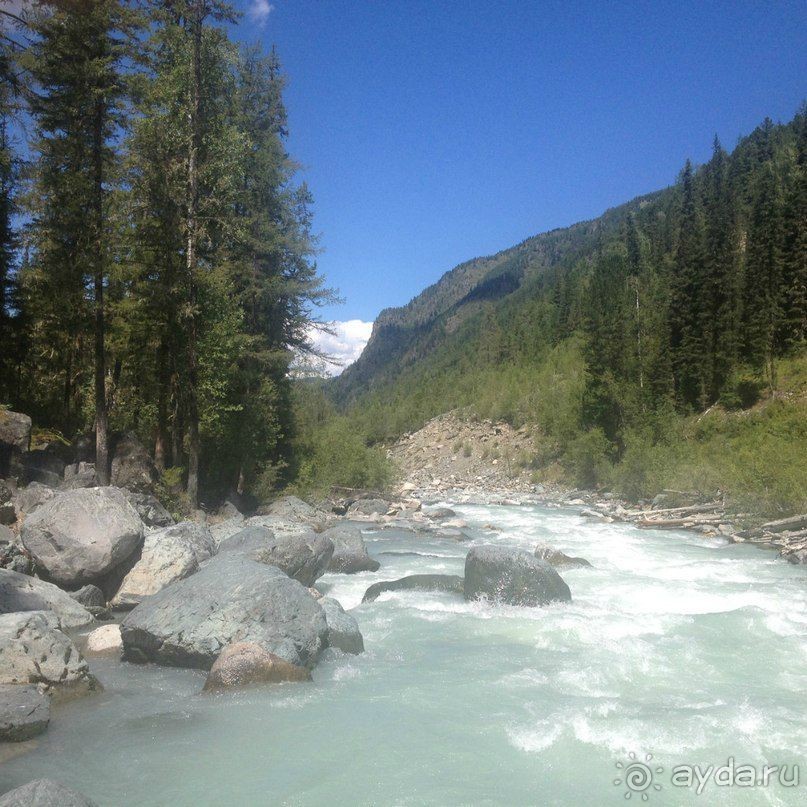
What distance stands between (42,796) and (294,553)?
22.9ft

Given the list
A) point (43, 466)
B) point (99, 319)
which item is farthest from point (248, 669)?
point (99, 319)

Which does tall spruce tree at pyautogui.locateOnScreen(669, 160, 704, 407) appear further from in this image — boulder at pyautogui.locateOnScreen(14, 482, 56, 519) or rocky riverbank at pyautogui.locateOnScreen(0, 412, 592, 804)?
boulder at pyautogui.locateOnScreen(14, 482, 56, 519)

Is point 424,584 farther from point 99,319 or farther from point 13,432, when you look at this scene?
point 13,432

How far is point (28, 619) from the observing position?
21.9 ft

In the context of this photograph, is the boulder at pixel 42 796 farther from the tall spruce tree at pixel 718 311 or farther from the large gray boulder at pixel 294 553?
the tall spruce tree at pixel 718 311

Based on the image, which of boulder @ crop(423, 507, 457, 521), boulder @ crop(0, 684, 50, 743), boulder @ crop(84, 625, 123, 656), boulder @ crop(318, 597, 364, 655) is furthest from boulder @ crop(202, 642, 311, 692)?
boulder @ crop(423, 507, 457, 521)

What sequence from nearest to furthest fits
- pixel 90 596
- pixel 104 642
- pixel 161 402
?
pixel 104 642, pixel 90 596, pixel 161 402

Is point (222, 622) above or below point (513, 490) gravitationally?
above

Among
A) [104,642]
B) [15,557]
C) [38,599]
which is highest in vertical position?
[15,557]

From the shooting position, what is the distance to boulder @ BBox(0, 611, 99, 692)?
20.6 feet

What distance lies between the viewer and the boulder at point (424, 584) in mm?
11349

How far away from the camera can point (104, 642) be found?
8.04 metres

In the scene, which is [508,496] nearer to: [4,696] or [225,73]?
[225,73]

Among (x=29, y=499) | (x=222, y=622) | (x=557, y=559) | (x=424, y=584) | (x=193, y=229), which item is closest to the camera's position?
(x=222, y=622)
